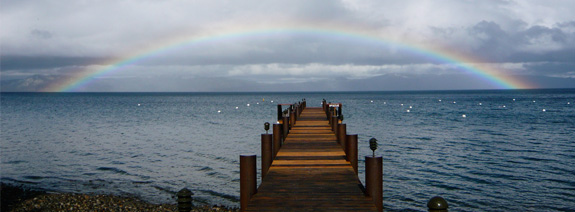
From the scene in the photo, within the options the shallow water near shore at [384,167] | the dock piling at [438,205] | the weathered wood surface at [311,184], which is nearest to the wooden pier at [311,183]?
the weathered wood surface at [311,184]

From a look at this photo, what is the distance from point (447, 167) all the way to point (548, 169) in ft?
15.6

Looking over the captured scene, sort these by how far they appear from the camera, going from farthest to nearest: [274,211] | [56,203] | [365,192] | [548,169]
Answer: [548,169] → [56,203] → [365,192] → [274,211]

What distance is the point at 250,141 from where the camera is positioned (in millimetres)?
36500

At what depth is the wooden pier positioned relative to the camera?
383 inches

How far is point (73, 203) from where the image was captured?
54.6 ft

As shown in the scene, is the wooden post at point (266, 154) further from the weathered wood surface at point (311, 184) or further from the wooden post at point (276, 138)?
the wooden post at point (276, 138)

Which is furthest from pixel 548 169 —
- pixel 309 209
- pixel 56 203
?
pixel 56 203

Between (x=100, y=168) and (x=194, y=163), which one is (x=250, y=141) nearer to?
(x=194, y=163)

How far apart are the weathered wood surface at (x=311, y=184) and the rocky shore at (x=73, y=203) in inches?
124

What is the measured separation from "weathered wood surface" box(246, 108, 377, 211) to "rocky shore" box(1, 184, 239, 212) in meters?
3.15

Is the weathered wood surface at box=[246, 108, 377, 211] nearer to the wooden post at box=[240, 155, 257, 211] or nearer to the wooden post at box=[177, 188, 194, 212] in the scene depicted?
the wooden post at box=[240, 155, 257, 211]

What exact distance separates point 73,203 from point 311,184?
9702 millimetres

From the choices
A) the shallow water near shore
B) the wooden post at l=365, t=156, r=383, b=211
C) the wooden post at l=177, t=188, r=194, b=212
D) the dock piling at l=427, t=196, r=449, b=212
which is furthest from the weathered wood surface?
the dock piling at l=427, t=196, r=449, b=212

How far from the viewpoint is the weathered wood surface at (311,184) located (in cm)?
973
